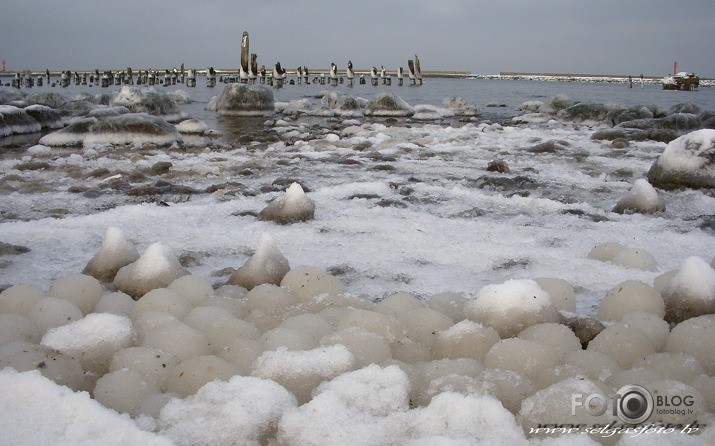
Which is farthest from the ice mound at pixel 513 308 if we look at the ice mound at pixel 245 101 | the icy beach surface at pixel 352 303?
the ice mound at pixel 245 101

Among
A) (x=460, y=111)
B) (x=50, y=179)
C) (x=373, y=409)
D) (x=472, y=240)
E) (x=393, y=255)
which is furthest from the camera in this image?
(x=460, y=111)

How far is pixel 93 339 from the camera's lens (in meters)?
1.69

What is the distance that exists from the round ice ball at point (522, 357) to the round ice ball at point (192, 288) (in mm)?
1019

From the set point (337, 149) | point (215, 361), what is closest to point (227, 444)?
point (215, 361)

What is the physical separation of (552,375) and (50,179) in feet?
15.0

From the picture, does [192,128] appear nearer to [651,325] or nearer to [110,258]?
[110,258]

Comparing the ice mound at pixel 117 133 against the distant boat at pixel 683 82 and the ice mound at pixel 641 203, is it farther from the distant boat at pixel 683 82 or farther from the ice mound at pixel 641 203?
the distant boat at pixel 683 82

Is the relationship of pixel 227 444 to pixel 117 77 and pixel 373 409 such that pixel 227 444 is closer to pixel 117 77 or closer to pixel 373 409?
pixel 373 409

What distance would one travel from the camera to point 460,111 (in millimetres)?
15227

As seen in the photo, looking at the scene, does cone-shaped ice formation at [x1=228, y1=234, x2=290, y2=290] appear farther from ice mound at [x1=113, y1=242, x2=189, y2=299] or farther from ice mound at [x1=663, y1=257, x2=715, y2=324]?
ice mound at [x1=663, y1=257, x2=715, y2=324]

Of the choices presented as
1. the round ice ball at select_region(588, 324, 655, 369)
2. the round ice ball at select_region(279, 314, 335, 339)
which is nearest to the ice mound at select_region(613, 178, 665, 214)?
the round ice ball at select_region(588, 324, 655, 369)

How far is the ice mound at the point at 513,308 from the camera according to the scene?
70.9 inches

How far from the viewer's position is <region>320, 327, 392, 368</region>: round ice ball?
163 cm

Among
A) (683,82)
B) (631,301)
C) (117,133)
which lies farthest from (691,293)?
(683,82)
